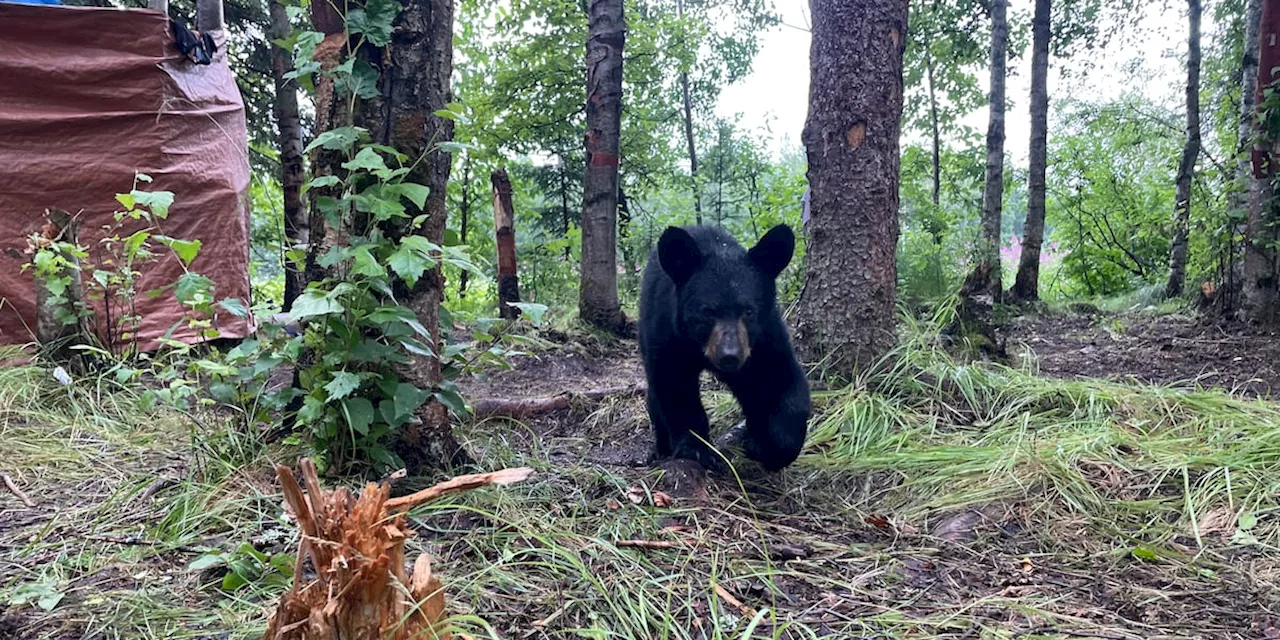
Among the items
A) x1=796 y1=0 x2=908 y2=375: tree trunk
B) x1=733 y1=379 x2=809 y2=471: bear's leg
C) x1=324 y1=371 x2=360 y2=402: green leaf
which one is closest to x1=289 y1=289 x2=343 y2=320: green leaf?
x1=324 y1=371 x2=360 y2=402: green leaf

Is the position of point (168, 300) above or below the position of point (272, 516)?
above

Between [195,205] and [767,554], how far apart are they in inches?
222

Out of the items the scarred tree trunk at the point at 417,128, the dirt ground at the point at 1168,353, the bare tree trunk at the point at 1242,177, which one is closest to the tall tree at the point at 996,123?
the dirt ground at the point at 1168,353

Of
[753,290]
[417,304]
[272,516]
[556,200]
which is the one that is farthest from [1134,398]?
→ [556,200]

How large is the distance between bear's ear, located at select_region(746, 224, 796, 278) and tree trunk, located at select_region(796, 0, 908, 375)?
91 centimetres

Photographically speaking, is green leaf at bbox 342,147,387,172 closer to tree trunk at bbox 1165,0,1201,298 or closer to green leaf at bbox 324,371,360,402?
green leaf at bbox 324,371,360,402

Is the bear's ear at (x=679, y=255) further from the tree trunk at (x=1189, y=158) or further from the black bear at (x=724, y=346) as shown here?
the tree trunk at (x=1189, y=158)

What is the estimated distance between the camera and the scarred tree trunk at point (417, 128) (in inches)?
114

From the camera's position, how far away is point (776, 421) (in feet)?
12.2

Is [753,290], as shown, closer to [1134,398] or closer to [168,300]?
[1134,398]

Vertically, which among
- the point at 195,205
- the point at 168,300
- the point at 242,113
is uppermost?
the point at 242,113

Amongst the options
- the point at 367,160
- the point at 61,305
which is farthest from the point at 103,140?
the point at 367,160

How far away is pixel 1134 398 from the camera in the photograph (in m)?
4.36

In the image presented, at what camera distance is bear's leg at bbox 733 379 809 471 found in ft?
12.1
